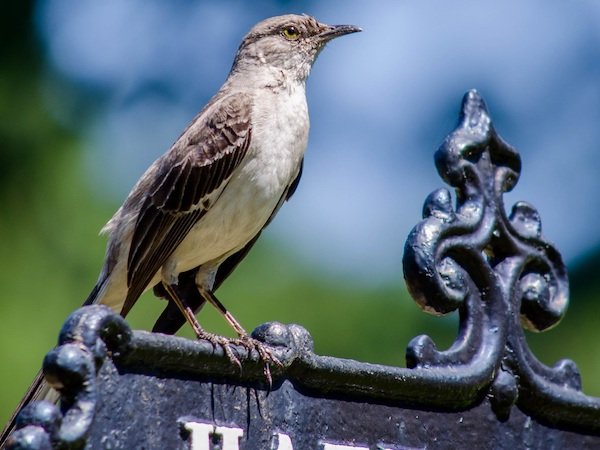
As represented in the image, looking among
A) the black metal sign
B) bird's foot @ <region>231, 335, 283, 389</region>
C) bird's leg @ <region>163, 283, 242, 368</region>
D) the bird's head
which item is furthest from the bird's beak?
bird's foot @ <region>231, 335, 283, 389</region>

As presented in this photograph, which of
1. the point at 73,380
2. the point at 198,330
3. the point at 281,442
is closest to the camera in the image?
the point at 73,380

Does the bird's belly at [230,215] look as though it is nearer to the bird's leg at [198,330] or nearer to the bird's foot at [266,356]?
the bird's leg at [198,330]

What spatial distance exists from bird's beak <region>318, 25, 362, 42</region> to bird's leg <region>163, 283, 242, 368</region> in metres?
1.62

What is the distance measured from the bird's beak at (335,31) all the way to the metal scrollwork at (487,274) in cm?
255

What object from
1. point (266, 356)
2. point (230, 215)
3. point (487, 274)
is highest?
point (230, 215)

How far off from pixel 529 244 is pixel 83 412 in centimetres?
135

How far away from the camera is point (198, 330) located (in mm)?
3529

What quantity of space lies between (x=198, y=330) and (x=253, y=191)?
1058 mm

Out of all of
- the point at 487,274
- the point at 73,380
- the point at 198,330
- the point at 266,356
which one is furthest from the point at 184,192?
the point at 73,380

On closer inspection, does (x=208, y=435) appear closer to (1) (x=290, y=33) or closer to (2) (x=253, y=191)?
(2) (x=253, y=191)

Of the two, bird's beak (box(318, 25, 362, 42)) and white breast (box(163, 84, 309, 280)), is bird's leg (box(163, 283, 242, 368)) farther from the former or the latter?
bird's beak (box(318, 25, 362, 42))

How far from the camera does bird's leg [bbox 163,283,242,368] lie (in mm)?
2188

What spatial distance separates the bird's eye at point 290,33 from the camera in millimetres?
5445

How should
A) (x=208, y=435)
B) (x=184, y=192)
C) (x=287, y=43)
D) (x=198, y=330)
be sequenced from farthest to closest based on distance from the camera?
(x=287, y=43), (x=184, y=192), (x=198, y=330), (x=208, y=435)
